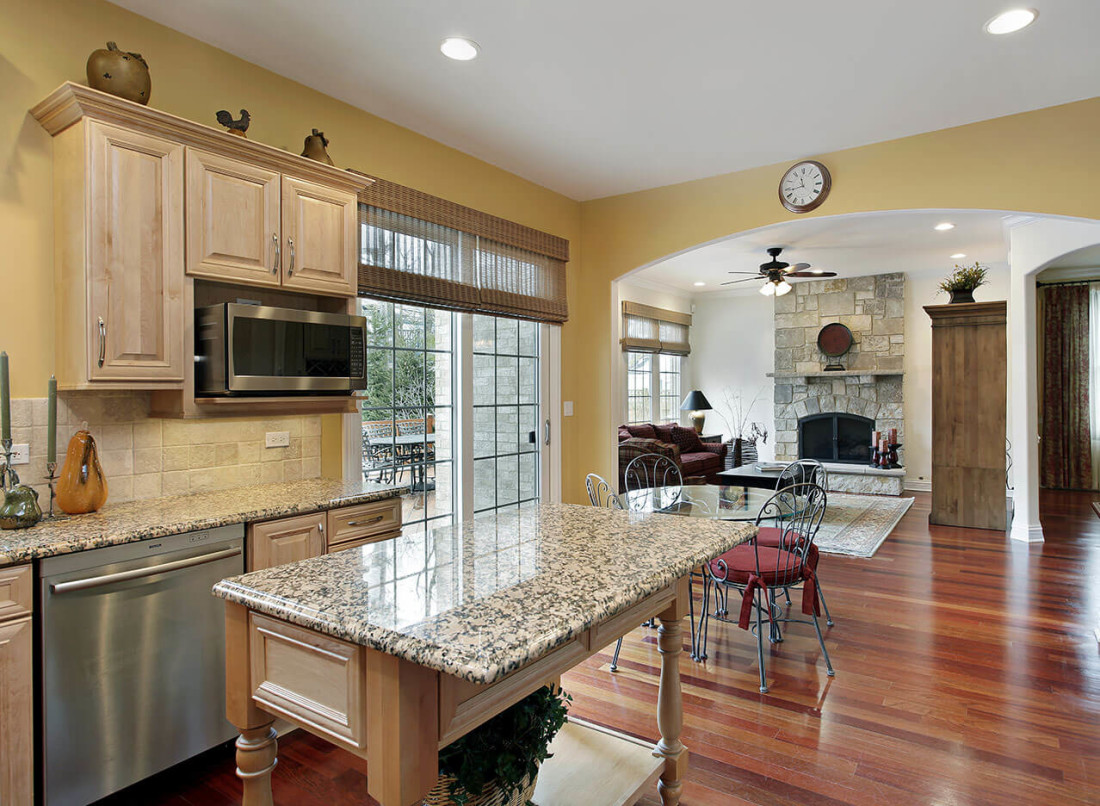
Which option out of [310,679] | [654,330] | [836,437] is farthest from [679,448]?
[310,679]

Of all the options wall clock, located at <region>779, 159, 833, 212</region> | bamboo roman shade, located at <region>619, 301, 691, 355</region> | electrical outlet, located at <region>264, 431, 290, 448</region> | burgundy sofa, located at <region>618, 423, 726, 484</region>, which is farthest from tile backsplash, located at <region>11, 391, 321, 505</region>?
bamboo roman shade, located at <region>619, 301, 691, 355</region>

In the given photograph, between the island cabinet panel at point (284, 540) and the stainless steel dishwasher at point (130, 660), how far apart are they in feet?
0.17

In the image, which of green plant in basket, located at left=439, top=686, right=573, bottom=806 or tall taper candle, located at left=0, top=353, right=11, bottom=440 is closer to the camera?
green plant in basket, located at left=439, top=686, right=573, bottom=806

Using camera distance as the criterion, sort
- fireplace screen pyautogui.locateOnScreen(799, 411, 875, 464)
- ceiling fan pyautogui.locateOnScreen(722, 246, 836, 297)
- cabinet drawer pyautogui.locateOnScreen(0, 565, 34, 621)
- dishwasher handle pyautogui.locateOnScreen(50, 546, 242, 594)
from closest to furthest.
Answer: cabinet drawer pyautogui.locateOnScreen(0, 565, 34, 621), dishwasher handle pyautogui.locateOnScreen(50, 546, 242, 594), ceiling fan pyautogui.locateOnScreen(722, 246, 836, 297), fireplace screen pyautogui.locateOnScreen(799, 411, 875, 464)

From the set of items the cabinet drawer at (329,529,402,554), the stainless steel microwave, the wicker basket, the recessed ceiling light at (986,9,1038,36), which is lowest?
the wicker basket

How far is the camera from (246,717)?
141 cm

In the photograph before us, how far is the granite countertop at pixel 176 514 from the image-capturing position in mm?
1905

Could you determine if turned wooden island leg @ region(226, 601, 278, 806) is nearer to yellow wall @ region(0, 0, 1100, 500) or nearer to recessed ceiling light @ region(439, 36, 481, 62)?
yellow wall @ region(0, 0, 1100, 500)

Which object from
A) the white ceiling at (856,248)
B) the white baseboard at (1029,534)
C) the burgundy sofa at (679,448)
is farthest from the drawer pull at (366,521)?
the white baseboard at (1029,534)

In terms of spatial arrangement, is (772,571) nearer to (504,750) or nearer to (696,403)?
(504,750)

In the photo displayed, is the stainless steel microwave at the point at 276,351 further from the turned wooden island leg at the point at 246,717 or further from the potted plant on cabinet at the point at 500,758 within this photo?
the potted plant on cabinet at the point at 500,758

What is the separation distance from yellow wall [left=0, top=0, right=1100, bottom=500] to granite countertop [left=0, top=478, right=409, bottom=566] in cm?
43

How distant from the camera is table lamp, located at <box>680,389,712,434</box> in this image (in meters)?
9.03

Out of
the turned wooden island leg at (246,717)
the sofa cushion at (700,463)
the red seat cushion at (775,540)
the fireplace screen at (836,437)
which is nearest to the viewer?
the turned wooden island leg at (246,717)
